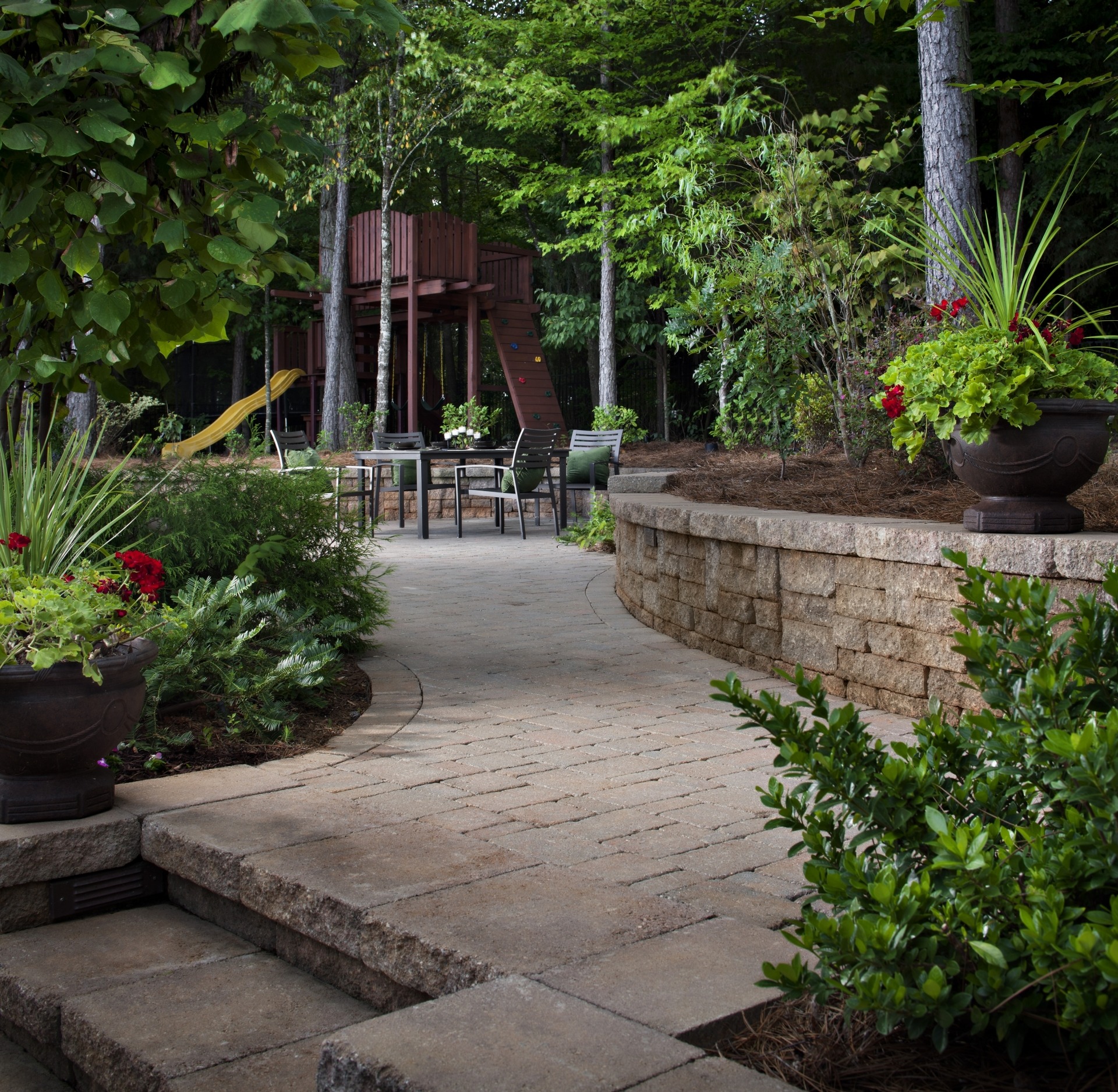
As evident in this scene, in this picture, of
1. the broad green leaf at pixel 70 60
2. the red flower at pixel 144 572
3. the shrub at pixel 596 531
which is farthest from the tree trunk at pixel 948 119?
the broad green leaf at pixel 70 60

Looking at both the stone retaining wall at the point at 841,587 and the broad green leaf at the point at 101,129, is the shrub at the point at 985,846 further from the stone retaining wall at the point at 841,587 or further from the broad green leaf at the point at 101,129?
the broad green leaf at the point at 101,129

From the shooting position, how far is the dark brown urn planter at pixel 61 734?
106 inches

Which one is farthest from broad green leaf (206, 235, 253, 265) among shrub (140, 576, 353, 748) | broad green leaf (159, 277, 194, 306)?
shrub (140, 576, 353, 748)

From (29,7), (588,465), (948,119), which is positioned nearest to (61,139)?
(29,7)

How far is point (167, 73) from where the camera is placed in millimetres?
2572

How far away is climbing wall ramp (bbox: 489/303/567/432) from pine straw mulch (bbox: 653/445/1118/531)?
422 inches

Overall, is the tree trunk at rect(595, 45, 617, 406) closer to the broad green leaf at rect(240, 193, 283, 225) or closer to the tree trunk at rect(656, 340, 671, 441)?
the tree trunk at rect(656, 340, 671, 441)

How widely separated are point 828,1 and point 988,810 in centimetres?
1663

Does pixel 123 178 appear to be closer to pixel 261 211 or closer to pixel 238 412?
pixel 261 211

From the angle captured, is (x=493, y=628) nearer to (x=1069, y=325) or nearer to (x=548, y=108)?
(x=1069, y=325)

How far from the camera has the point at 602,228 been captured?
16.1 m

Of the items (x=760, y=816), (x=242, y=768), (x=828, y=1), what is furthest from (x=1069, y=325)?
(x=828, y=1)

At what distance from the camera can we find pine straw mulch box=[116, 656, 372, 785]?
11.1 feet

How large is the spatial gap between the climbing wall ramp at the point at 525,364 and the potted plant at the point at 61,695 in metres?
15.4
